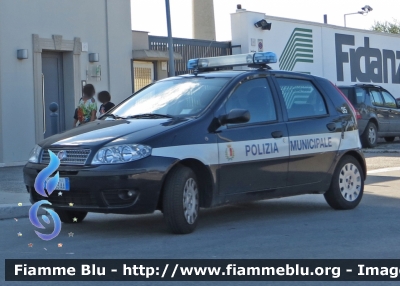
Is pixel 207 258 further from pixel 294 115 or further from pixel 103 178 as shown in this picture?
pixel 294 115

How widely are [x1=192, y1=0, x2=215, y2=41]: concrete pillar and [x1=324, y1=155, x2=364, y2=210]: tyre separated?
2730cm

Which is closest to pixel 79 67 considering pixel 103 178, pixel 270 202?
pixel 270 202

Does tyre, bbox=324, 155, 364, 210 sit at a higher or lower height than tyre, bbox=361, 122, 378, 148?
lower

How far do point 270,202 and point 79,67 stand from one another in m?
9.52

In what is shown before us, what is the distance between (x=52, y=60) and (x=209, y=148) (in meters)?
11.6

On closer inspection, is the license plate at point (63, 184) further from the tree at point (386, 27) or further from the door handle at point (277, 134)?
the tree at point (386, 27)

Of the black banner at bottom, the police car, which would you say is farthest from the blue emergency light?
the black banner at bottom

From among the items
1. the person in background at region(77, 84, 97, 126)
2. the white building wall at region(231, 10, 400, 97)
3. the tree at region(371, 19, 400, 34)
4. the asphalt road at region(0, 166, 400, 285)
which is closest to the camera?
the asphalt road at region(0, 166, 400, 285)

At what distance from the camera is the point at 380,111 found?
21.3 metres

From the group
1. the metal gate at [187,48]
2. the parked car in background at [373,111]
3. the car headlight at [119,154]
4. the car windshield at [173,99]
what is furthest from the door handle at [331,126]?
the metal gate at [187,48]

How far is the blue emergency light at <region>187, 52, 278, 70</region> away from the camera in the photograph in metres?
9.02

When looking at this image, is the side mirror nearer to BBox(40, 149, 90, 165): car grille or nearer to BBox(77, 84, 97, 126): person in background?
BBox(40, 149, 90, 165): car grille

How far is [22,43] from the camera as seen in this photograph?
1733 cm

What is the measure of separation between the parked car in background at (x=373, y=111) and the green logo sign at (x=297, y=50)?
6.14 metres
